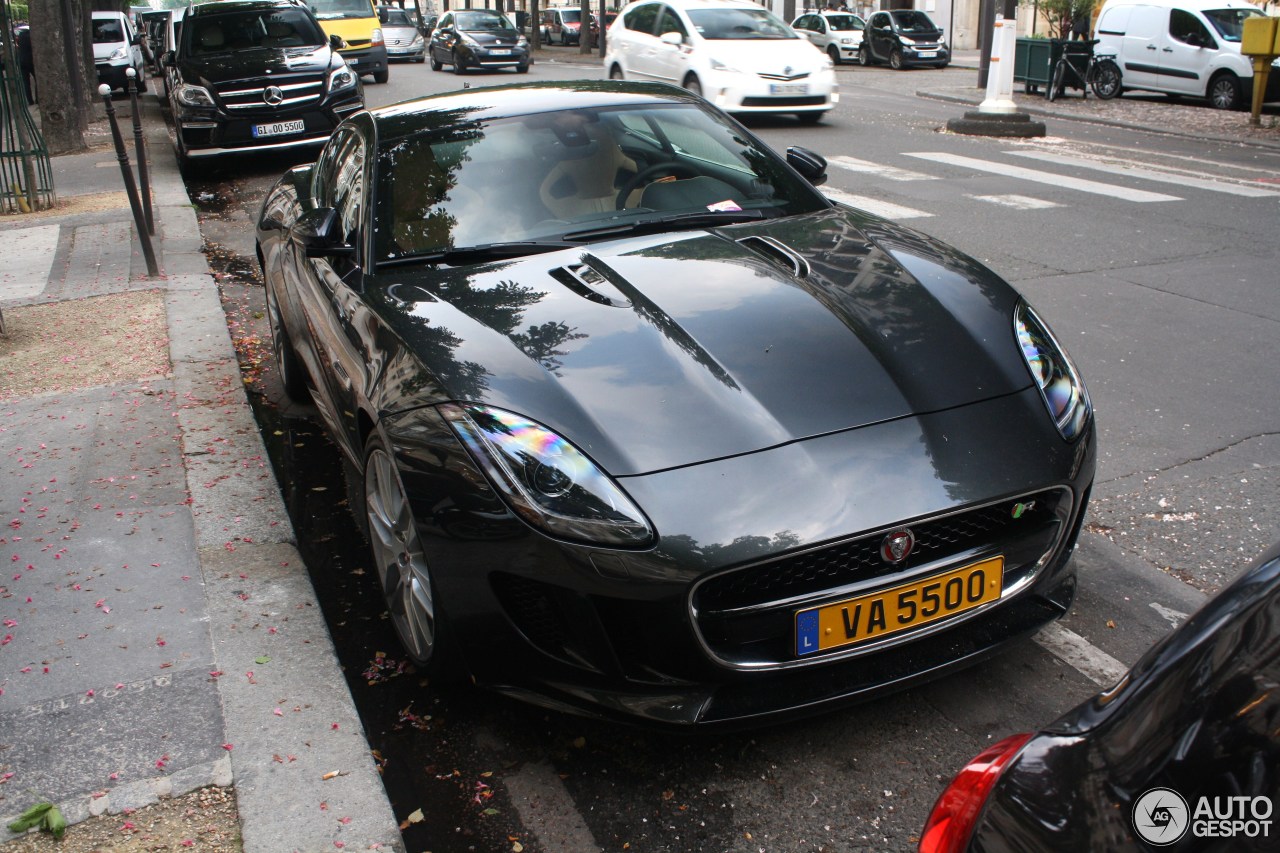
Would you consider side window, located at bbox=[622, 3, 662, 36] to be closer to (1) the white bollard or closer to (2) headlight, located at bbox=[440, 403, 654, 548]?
(1) the white bollard

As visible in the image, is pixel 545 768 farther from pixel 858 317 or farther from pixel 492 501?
pixel 858 317

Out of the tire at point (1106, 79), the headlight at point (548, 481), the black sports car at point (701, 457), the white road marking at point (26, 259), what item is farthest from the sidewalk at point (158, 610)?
the tire at point (1106, 79)

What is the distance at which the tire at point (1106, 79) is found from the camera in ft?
69.4

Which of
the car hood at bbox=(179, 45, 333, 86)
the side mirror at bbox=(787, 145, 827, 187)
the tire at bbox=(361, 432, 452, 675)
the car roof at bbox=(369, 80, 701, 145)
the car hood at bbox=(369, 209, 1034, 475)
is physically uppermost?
the car roof at bbox=(369, 80, 701, 145)

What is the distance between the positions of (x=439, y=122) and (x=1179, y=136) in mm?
14276

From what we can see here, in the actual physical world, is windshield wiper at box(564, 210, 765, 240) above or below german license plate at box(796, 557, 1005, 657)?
above

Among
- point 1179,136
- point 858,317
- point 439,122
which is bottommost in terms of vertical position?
point 1179,136

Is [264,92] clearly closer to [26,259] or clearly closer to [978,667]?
[26,259]

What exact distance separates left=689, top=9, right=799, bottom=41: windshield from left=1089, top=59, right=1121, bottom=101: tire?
23.2 feet

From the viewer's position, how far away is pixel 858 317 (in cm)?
340

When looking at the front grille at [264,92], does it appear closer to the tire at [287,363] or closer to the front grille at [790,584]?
the tire at [287,363]

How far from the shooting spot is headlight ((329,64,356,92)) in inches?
544

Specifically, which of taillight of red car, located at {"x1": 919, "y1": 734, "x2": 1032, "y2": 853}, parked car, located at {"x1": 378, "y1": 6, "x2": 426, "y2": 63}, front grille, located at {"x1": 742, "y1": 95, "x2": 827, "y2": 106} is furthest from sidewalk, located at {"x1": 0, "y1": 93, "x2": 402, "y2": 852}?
parked car, located at {"x1": 378, "y1": 6, "x2": 426, "y2": 63}

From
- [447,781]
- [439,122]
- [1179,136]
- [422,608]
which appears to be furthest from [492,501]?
[1179,136]
